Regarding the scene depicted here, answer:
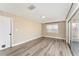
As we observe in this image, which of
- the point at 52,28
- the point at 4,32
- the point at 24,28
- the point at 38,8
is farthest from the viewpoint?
the point at 52,28

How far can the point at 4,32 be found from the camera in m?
4.12

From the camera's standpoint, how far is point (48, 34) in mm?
9594

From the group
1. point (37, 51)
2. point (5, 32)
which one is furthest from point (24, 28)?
point (37, 51)

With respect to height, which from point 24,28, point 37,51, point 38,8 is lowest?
point 37,51

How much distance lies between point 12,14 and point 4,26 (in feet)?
3.05

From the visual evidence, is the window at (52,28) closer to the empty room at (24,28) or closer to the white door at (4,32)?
the empty room at (24,28)

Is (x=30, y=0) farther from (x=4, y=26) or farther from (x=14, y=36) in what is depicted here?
(x=14, y=36)

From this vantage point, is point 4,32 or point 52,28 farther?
point 52,28

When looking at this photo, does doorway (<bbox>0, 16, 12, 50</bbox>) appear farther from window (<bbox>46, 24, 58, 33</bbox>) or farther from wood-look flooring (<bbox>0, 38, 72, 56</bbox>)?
window (<bbox>46, 24, 58, 33</bbox>)

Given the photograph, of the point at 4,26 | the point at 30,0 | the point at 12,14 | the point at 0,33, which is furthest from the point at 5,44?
the point at 30,0

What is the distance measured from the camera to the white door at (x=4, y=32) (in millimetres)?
3953

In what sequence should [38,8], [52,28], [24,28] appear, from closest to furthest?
[38,8]
[24,28]
[52,28]

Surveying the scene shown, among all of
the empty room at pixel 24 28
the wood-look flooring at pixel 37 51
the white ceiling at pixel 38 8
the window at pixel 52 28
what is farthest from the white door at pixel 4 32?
the window at pixel 52 28

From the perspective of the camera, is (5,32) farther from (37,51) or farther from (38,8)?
(38,8)
